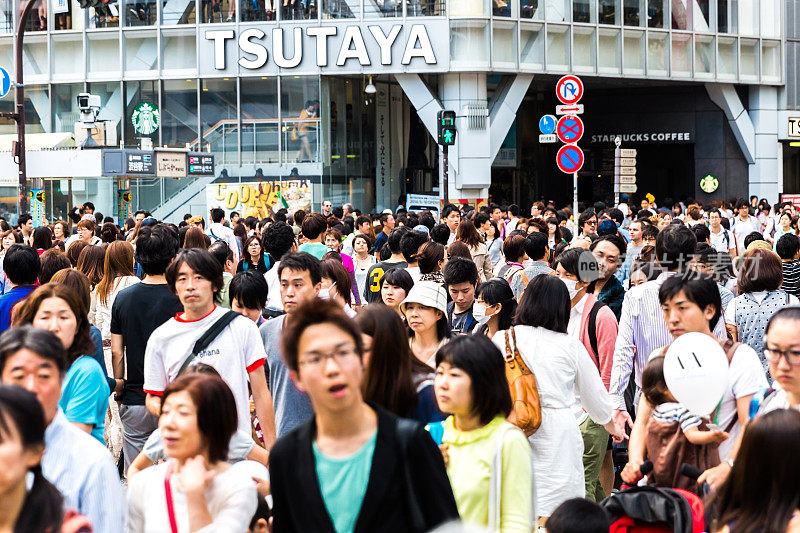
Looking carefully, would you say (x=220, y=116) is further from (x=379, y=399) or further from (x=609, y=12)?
(x=379, y=399)

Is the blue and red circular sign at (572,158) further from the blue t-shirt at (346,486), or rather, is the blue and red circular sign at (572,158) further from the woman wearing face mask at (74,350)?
the blue t-shirt at (346,486)

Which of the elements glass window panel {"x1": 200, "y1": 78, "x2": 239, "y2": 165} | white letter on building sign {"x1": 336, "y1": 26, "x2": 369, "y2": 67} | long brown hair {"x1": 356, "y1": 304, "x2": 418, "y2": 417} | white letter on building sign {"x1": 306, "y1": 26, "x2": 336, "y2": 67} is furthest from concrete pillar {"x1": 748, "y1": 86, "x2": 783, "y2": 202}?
long brown hair {"x1": 356, "y1": 304, "x2": 418, "y2": 417}

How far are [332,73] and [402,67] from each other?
1.97m

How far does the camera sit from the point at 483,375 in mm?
4449

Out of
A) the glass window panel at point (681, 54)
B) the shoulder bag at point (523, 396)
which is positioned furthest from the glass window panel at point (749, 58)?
the shoulder bag at point (523, 396)

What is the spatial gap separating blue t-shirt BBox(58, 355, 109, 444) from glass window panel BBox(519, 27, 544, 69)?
28.1 m

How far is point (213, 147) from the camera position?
3234 centimetres

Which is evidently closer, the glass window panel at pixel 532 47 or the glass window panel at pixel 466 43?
the glass window panel at pixel 466 43

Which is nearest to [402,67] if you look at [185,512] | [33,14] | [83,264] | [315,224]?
[33,14]

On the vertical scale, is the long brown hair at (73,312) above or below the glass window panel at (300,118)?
below

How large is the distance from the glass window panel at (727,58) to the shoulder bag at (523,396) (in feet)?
105

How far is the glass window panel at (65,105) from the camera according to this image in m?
33.2

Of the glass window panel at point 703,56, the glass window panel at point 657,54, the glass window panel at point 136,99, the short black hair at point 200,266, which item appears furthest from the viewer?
the glass window panel at point 703,56

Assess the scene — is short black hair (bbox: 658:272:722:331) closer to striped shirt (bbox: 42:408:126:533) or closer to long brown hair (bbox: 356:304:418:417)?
long brown hair (bbox: 356:304:418:417)
